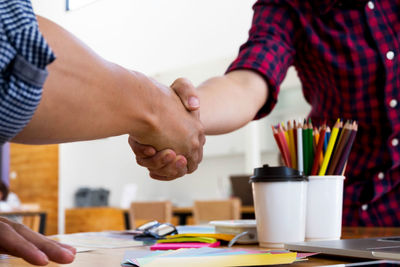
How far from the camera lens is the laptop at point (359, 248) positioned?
1.70 ft

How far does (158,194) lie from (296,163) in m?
6.90

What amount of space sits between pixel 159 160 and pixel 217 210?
9.35ft

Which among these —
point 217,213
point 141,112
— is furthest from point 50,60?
point 217,213

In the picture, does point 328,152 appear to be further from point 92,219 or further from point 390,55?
point 92,219

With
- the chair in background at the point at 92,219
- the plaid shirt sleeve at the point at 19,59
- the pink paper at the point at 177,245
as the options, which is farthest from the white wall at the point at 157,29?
the chair in background at the point at 92,219

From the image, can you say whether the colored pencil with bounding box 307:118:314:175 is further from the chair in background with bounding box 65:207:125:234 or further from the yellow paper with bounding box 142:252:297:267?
the chair in background with bounding box 65:207:125:234

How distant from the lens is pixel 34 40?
15.5 inches

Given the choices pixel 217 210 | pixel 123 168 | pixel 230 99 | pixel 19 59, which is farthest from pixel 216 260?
pixel 123 168

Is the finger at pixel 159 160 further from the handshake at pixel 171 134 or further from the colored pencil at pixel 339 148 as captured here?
the colored pencil at pixel 339 148

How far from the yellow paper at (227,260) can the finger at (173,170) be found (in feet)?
1.27

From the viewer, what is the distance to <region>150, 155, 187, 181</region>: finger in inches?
35.7

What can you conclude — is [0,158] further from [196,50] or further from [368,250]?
[368,250]

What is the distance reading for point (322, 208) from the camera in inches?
28.6

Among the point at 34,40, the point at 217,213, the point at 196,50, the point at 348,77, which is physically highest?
the point at 196,50
